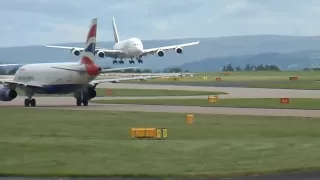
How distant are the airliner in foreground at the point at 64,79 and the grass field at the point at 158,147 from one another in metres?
17.0

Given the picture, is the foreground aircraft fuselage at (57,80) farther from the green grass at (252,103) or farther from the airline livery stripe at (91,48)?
the green grass at (252,103)

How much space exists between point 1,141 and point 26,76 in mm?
33916

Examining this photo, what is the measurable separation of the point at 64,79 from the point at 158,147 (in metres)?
33.4

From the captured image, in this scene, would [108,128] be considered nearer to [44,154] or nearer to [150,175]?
[44,154]

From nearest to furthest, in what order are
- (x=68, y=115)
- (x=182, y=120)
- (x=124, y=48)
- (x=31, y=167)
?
(x=31, y=167), (x=182, y=120), (x=68, y=115), (x=124, y=48)

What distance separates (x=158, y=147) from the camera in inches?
1111

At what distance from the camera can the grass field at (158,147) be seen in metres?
22.7

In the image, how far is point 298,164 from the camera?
2331 cm

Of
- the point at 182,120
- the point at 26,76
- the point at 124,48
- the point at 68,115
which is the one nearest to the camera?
the point at 182,120

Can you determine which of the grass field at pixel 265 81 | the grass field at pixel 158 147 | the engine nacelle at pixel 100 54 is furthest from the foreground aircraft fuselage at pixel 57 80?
the engine nacelle at pixel 100 54

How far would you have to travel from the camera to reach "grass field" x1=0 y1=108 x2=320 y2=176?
22.7 metres

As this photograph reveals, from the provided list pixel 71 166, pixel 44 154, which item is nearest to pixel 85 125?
pixel 44 154

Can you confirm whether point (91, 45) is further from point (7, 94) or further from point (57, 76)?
point (7, 94)

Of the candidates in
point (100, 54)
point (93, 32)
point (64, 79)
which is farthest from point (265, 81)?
point (93, 32)
